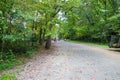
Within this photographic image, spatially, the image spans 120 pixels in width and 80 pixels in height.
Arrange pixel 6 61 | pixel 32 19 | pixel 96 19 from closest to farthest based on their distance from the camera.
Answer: pixel 6 61 < pixel 32 19 < pixel 96 19

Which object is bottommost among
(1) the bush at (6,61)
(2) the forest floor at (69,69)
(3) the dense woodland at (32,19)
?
(2) the forest floor at (69,69)

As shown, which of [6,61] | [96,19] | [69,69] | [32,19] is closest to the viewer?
[69,69]

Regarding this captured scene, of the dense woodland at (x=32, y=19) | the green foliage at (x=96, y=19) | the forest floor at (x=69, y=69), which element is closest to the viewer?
the forest floor at (x=69, y=69)

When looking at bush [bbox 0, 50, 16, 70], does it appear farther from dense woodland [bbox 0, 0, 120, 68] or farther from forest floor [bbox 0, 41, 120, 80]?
forest floor [bbox 0, 41, 120, 80]

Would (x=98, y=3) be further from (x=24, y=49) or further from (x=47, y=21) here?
(x=24, y=49)

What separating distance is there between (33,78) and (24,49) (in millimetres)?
6737

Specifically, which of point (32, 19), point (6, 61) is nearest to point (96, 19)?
point (32, 19)

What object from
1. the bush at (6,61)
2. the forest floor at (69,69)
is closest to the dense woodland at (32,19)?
the bush at (6,61)

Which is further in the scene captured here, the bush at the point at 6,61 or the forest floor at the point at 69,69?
the bush at the point at 6,61

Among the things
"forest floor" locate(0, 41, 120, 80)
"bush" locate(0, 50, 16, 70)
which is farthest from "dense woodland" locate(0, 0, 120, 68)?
"forest floor" locate(0, 41, 120, 80)

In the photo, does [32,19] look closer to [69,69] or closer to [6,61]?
[6,61]

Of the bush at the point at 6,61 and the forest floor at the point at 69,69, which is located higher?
the bush at the point at 6,61

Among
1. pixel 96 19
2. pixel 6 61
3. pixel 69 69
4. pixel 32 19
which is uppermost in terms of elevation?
pixel 96 19

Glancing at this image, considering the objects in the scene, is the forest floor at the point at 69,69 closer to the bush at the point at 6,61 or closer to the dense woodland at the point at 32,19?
the bush at the point at 6,61
